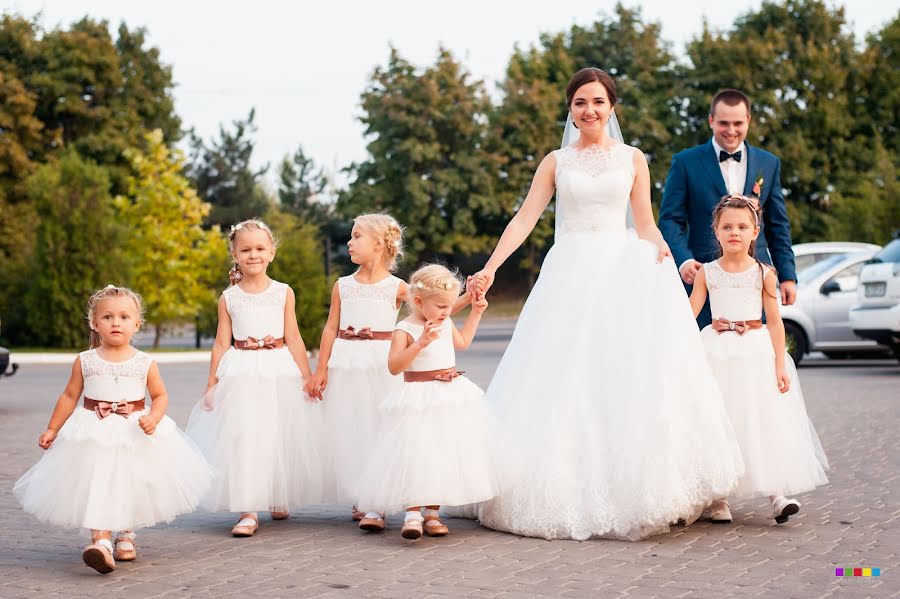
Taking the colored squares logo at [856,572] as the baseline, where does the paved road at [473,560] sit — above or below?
below

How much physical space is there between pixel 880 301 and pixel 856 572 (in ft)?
42.2

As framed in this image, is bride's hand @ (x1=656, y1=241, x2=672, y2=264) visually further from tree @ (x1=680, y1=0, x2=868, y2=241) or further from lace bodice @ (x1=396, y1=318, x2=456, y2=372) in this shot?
tree @ (x1=680, y1=0, x2=868, y2=241)

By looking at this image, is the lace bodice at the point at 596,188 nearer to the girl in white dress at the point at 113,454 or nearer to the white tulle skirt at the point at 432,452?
the white tulle skirt at the point at 432,452

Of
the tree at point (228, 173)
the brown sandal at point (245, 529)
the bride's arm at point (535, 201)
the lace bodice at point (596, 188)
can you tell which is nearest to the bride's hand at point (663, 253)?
the lace bodice at point (596, 188)

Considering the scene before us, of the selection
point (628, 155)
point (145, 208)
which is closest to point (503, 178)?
point (145, 208)

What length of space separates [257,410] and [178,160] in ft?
94.5

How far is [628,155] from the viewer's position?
23.9ft

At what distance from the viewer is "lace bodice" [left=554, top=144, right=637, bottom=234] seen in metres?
7.17

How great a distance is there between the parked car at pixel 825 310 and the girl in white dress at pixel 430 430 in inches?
523

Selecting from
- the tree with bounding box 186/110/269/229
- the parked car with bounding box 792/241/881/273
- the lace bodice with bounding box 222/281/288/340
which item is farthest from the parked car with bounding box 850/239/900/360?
the tree with bounding box 186/110/269/229

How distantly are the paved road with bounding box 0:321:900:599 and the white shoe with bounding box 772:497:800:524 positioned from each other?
0.07 metres

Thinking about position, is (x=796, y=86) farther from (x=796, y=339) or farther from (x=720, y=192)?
(x=720, y=192)

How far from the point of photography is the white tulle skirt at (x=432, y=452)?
253 inches

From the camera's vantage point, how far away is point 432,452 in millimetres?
6488
